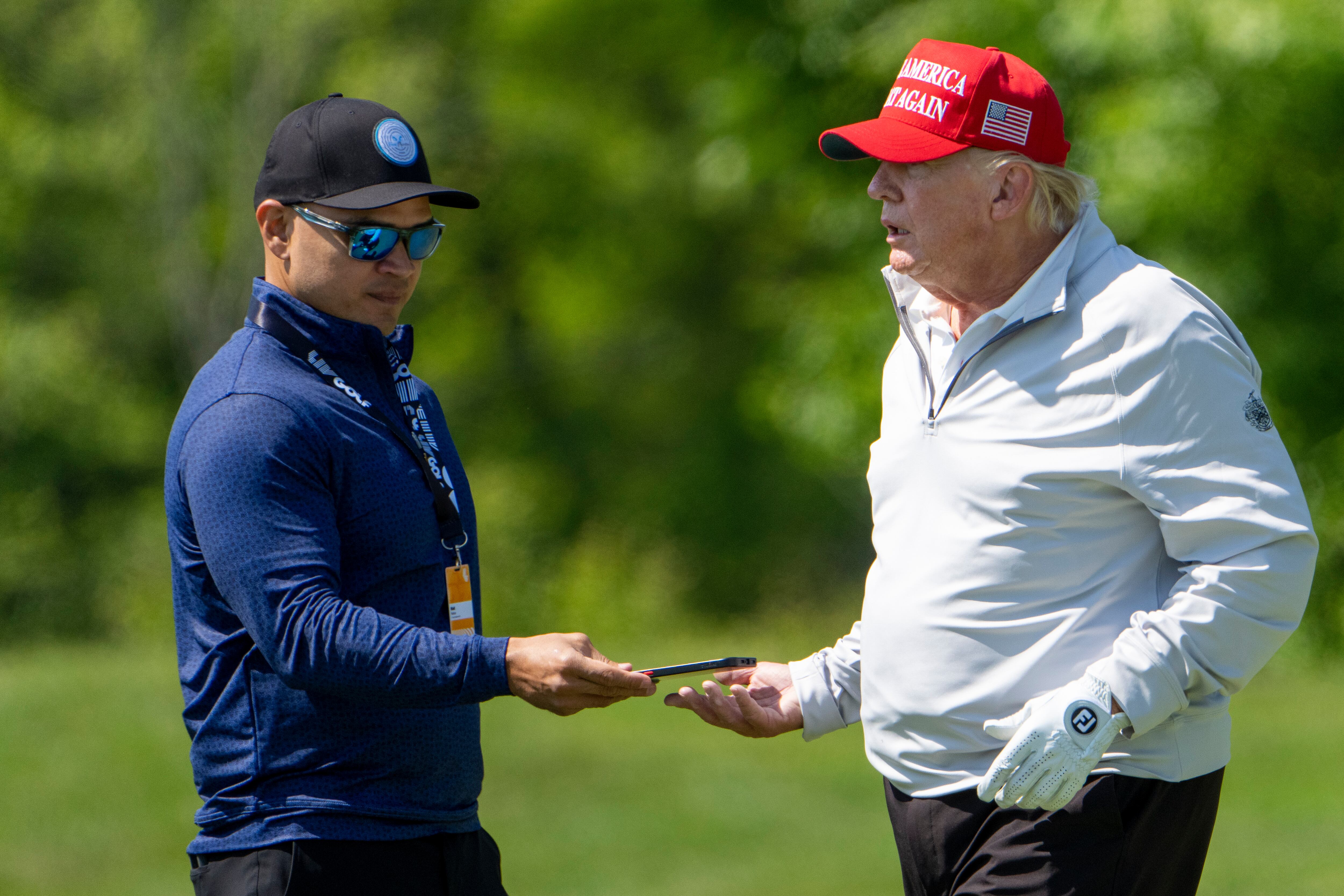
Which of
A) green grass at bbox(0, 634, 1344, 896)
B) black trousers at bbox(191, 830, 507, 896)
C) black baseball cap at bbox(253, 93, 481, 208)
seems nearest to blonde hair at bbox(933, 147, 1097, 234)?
black baseball cap at bbox(253, 93, 481, 208)

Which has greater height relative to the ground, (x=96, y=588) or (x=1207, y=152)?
(x=1207, y=152)

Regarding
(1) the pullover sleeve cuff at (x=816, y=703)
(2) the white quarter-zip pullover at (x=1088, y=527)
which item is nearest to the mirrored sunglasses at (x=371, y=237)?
(2) the white quarter-zip pullover at (x=1088, y=527)

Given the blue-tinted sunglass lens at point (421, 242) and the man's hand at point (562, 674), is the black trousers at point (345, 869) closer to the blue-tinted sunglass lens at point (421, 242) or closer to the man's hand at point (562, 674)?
the man's hand at point (562, 674)

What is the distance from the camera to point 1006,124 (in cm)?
273

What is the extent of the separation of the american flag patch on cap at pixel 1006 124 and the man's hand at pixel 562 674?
4.09 ft

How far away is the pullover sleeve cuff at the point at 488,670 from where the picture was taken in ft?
8.05

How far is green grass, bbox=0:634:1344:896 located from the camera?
277 inches

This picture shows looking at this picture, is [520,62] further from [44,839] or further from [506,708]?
[44,839]

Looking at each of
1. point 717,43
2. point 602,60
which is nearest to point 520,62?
point 602,60

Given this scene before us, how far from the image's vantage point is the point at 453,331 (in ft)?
77.1

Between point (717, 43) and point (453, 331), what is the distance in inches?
364

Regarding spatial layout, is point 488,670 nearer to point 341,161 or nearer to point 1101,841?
point 341,161

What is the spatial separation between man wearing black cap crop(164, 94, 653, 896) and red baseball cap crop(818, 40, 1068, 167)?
35.9 inches

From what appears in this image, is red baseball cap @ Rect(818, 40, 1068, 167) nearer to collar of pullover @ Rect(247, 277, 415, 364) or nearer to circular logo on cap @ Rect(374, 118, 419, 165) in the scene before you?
circular logo on cap @ Rect(374, 118, 419, 165)
